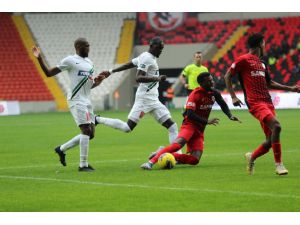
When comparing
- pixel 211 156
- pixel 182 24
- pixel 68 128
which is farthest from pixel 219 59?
pixel 211 156

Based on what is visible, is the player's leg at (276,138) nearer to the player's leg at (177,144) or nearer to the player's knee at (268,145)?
the player's knee at (268,145)

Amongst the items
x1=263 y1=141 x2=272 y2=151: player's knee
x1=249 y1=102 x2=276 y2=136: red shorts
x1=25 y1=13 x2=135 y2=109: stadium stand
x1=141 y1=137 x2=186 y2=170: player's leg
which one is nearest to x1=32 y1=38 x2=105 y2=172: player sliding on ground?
x1=141 y1=137 x2=186 y2=170: player's leg

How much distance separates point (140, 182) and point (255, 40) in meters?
2.89

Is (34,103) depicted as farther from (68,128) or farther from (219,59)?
(68,128)

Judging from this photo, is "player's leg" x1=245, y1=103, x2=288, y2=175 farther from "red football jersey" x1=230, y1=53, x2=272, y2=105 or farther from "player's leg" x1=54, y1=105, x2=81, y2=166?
"player's leg" x1=54, y1=105, x2=81, y2=166

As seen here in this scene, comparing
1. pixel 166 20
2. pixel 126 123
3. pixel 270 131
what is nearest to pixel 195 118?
pixel 126 123

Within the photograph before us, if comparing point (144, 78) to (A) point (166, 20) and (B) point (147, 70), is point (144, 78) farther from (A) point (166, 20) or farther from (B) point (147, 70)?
(A) point (166, 20)

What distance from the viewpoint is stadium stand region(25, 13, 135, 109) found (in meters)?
55.5

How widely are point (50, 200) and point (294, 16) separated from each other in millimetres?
44508

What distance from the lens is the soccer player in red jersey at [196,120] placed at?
47.2ft

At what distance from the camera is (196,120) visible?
1441cm

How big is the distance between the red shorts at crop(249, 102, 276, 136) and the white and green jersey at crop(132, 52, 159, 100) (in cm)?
280

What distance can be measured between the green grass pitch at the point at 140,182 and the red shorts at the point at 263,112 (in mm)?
802

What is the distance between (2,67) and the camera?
2133 inches
